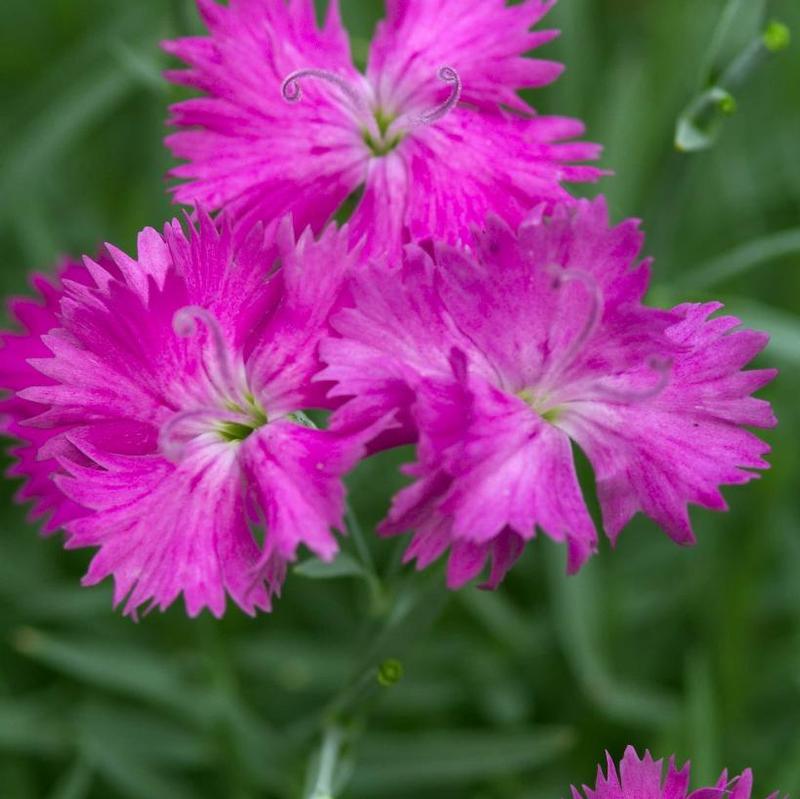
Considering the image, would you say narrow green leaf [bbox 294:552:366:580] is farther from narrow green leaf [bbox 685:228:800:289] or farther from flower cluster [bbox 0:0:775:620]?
narrow green leaf [bbox 685:228:800:289]

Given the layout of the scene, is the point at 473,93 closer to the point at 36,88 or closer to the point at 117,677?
the point at 117,677

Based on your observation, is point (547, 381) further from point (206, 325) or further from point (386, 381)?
point (206, 325)

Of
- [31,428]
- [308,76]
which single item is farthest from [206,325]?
[308,76]

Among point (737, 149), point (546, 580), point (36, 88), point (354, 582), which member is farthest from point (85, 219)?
point (737, 149)

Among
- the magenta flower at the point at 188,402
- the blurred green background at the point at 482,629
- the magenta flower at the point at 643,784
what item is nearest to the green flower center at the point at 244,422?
the magenta flower at the point at 188,402

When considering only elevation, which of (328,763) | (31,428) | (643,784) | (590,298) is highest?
(590,298)

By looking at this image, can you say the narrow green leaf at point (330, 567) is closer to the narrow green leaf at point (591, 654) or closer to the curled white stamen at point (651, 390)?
the curled white stamen at point (651, 390)
